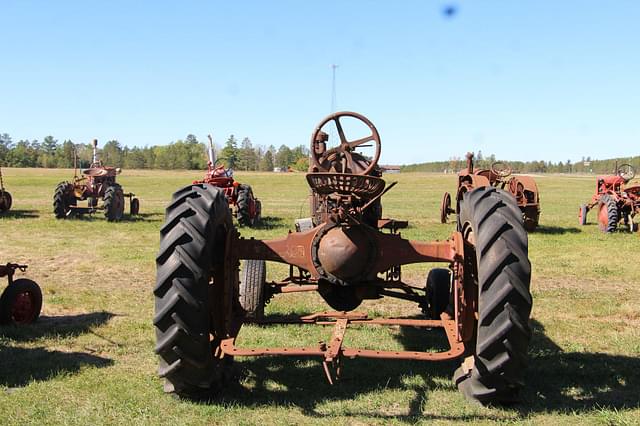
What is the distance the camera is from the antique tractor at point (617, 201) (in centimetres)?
1781

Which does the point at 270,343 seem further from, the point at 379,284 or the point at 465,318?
the point at 465,318

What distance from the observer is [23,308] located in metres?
7.02

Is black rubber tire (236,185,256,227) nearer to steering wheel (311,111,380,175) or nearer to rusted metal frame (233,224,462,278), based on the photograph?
steering wheel (311,111,380,175)

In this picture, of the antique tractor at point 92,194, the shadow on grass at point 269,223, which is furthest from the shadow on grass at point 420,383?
the antique tractor at point 92,194

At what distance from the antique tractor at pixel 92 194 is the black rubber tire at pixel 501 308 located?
16.6 meters

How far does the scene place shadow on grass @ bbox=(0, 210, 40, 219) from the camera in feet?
66.7

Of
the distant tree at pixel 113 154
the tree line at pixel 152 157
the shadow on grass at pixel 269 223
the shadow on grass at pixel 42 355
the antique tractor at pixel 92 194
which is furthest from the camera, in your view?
the distant tree at pixel 113 154

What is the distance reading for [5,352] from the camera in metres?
5.93

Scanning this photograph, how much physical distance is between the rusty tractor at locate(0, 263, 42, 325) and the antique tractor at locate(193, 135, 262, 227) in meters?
9.94

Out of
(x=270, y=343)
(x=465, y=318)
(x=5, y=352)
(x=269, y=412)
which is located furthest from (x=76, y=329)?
(x=465, y=318)

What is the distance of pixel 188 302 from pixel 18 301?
141 inches

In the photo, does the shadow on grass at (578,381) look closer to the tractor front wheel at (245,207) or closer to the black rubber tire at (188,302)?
the black rubber tire at (188,302)

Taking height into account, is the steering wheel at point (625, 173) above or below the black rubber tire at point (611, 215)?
above

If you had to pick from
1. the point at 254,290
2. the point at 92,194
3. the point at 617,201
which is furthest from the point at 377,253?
the point at 92,194
